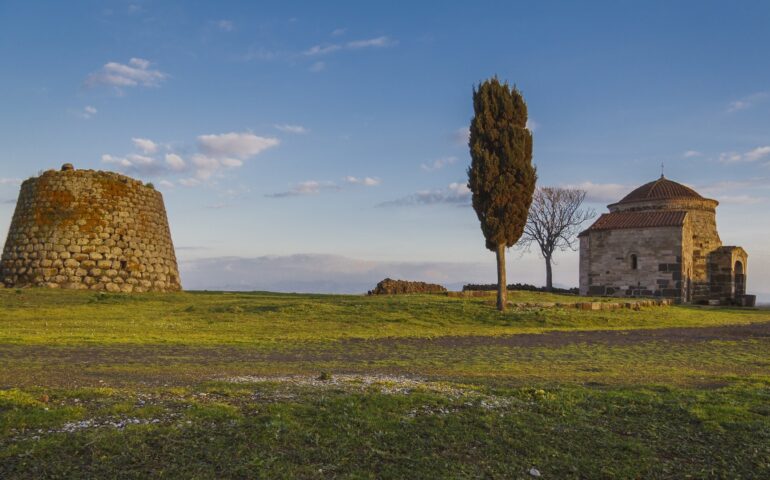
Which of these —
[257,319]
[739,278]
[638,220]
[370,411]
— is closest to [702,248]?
[739,278]

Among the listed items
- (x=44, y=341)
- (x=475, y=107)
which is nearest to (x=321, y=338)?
(x=44, y=341)

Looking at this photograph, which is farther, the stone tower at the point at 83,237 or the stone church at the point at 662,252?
the stone church at the point at 662,252

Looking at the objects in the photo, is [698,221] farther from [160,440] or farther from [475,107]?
[160,440]

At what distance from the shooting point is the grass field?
6.03 m

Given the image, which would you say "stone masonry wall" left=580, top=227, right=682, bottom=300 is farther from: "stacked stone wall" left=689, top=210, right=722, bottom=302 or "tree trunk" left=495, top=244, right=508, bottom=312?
"tree trunk" left=495, top=244, right=508, bottom=312

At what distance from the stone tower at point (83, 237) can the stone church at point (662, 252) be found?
31.9 m

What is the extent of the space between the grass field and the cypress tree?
1121 cm

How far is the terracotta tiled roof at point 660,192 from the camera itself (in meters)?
48.2

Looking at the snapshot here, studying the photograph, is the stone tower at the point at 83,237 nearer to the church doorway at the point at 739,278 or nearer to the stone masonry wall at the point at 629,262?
the stone masonry wall at the point at 629,262

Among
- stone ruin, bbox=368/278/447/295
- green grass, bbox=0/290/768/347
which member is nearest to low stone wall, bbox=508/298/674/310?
A: green grass, bbox=0/290/768/347

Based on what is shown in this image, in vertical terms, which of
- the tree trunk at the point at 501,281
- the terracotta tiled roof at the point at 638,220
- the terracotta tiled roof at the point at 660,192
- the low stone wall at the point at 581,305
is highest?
the terracotta tiled roof at the point at 660,192

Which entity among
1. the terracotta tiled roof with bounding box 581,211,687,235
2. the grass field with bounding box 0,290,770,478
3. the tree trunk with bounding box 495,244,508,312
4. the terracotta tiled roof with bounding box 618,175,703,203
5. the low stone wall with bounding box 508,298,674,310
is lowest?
the grass field with bounding box 0,290,770,478

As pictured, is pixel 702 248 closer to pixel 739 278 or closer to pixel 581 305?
pixel 739 278

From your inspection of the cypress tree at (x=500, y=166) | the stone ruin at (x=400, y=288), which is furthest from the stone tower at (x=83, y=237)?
the cypress tree at (x=500, y=166)
